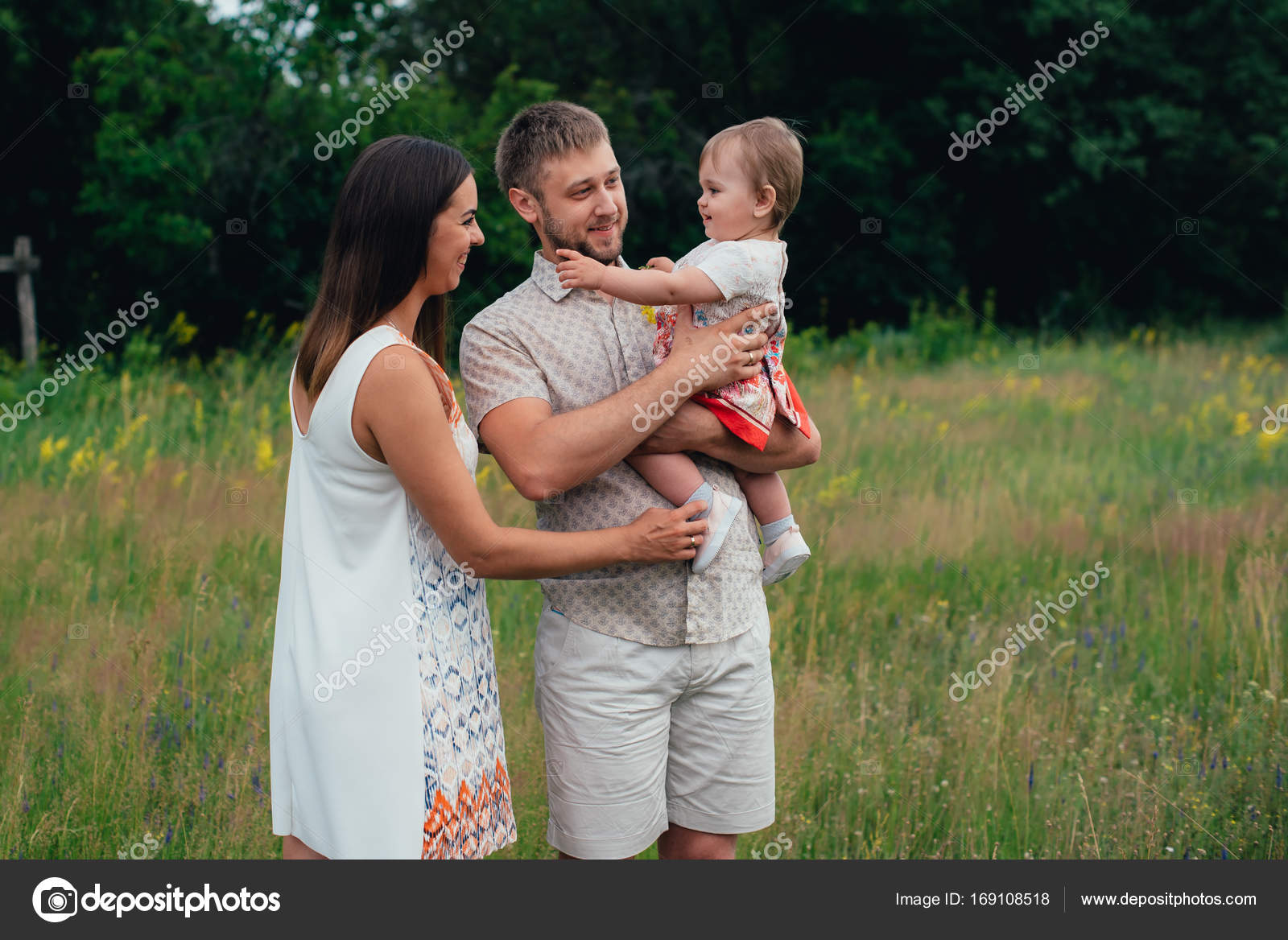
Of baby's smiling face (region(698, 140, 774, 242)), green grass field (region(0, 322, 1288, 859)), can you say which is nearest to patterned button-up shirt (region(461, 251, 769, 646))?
baby's smiling face (region(698, 140, 774, 242))

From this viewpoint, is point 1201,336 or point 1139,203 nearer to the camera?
point 1201,336

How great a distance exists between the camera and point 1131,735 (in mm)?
3422

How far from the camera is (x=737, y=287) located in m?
2.26

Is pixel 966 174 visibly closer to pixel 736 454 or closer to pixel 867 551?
pixel 867 551

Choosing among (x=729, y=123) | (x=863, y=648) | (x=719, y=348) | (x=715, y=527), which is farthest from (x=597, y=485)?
(x=729, y=123)

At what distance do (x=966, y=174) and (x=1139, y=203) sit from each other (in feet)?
10.8

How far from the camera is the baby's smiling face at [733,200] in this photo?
2.37 metres

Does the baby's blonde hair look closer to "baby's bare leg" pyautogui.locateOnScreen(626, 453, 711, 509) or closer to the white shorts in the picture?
"baby's bare leg" pyautogui.locateOnScreen(626, 453, 711, 509)

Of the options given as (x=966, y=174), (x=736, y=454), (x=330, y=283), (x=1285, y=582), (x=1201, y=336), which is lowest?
(x=1285, y=582)

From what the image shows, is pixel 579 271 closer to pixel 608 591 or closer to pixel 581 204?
pixel 581 204

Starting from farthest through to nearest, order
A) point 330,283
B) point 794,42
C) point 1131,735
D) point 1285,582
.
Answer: point 794,42 → point 1285,582 → point 1131,735 → point 330,283

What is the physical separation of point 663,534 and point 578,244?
63cm

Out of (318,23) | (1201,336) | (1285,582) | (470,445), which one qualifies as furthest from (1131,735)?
(1201,336)

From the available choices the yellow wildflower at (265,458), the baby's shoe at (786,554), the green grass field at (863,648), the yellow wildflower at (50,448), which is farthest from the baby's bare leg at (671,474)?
the yellow wildflower at (50,448)
